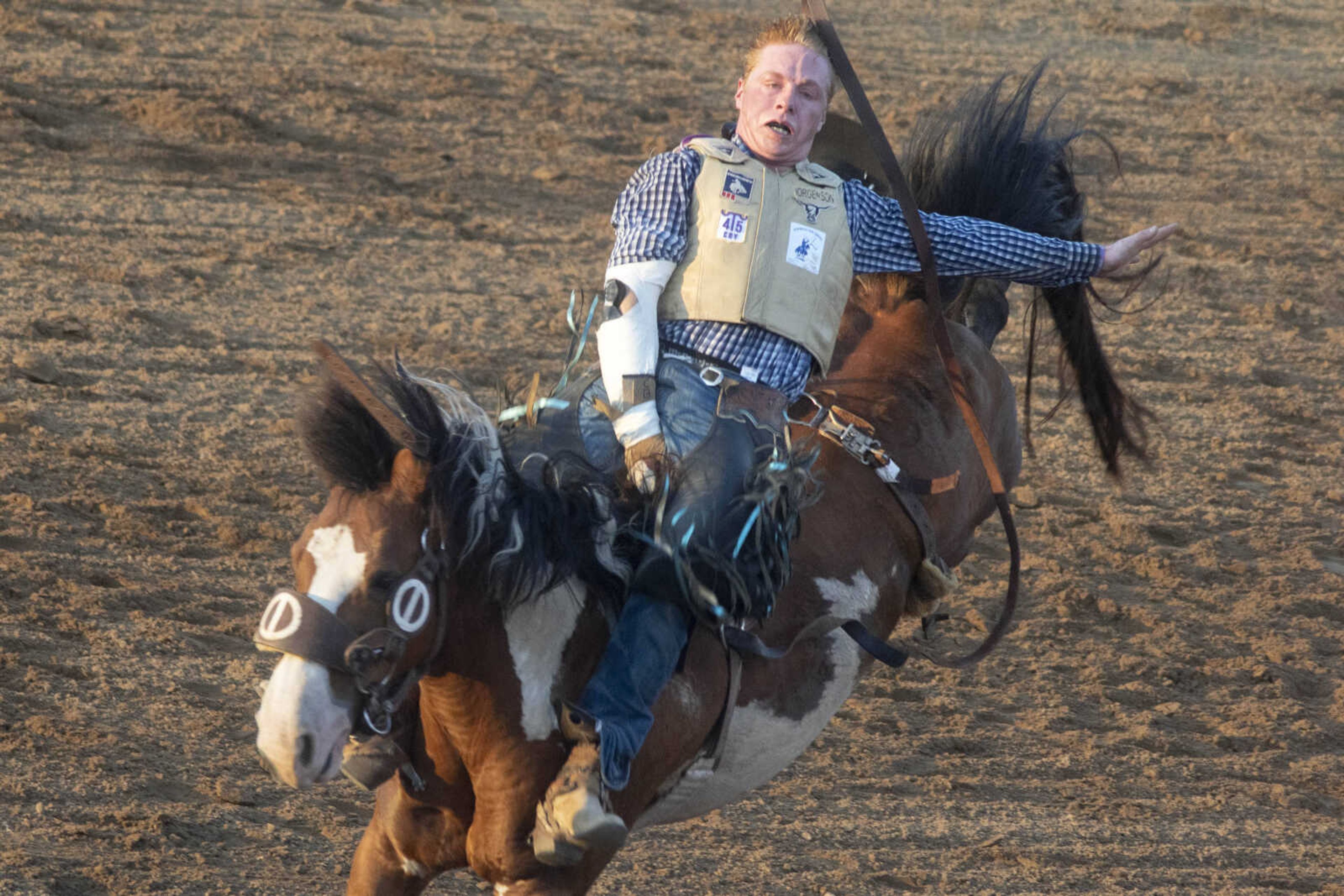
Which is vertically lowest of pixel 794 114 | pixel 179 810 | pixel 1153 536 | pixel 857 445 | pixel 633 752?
pixel 179 810

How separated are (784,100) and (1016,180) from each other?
1374 mm

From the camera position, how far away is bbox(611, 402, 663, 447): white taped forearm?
3.17m

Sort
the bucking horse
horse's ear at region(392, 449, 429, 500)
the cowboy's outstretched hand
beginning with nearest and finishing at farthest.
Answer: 1. the bucking horse
2. horse's ear at region(392, 449, 429, 500)
3. the cowboy's outstretched hand

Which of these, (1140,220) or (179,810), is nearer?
(179,810)

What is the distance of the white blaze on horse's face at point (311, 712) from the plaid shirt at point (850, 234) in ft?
3.35

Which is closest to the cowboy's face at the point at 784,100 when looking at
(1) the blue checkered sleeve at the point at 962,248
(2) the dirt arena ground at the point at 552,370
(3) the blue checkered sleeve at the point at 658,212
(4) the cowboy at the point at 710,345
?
(4) the cowboy at the point at 710,345

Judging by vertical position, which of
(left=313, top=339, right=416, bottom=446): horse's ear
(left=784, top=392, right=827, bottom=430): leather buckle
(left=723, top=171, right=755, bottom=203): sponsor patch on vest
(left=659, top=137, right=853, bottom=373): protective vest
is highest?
(left=723, top=171, right=755, bottom=203): sponsor patch on vest

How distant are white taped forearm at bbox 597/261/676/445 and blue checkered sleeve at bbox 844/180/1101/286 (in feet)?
2.01

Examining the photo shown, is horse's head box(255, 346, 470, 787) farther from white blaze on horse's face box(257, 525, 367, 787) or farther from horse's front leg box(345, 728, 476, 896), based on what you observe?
horse's front leg box(345, 728, 476, 896)

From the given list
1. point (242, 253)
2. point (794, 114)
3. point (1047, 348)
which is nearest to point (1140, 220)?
point (1047, 348)

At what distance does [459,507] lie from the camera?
9.27 feet

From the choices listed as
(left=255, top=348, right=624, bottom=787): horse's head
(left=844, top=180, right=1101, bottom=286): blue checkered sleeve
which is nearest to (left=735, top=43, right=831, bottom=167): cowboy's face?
(left=844, top=180, right=1101, bottom=286): blue checkered sleeve

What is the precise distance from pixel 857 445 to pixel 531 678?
3.80ft

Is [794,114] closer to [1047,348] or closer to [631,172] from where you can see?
[1047,348]
